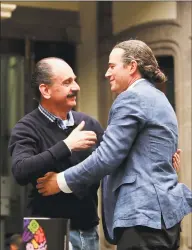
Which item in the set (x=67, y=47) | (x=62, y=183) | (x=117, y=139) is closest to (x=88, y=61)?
(x=67, y=47)

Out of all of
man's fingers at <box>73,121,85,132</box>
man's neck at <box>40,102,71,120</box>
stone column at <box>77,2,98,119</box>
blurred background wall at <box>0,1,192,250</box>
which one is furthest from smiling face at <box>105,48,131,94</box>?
stone column at <box>77,2,98,119</box>

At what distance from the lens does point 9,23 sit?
33.4ft

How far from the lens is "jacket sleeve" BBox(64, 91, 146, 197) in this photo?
3939 millimetres

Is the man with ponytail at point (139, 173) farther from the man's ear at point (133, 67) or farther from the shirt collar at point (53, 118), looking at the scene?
the shirt collar at point (53, 118)

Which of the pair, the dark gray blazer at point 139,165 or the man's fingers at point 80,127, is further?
the man's fingers at point 80,127

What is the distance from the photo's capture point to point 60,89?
4516mm

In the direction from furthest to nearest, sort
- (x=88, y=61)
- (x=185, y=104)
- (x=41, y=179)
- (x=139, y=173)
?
(x=88, y=61) < (x=185, y=104) < (x=41, y=179) < (x=139, y=173)

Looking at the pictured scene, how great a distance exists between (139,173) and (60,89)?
82cm

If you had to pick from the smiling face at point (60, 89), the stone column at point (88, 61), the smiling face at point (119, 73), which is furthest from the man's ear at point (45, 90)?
the stone column at point (88, 61)

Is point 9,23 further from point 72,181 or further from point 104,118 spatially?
point 72,181

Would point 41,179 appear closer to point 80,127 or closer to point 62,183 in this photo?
point 62,183

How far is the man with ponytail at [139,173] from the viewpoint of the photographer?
3912 millimetres

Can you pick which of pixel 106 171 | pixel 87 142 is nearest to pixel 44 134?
pixel 87 142

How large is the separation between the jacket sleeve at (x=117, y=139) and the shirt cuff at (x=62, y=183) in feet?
0.43
